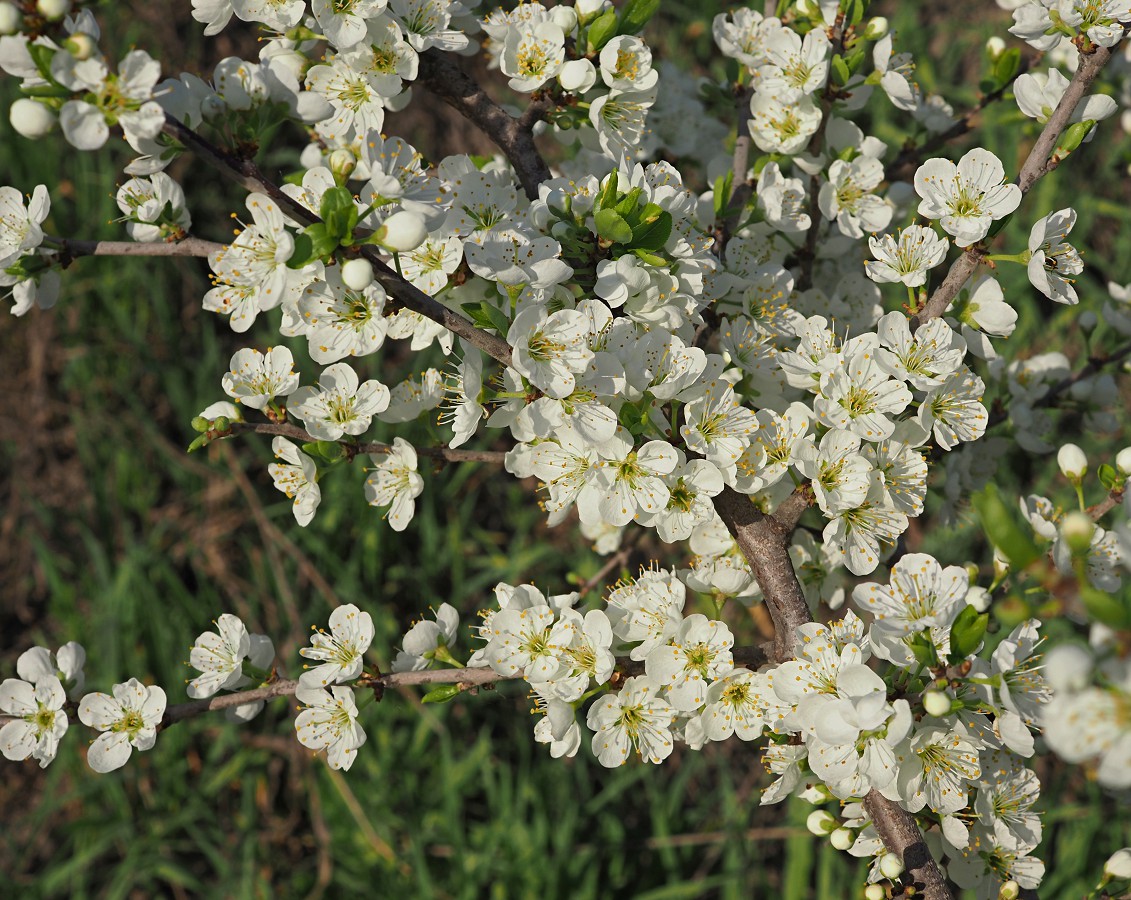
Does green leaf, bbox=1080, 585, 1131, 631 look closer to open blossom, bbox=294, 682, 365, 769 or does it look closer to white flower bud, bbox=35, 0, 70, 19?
open blossom, bbox=294, 682, 365, 769

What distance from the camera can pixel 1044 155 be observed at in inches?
66.0

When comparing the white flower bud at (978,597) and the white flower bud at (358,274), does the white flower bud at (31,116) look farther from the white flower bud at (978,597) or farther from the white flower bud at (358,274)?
the white flower bud at (978,597)

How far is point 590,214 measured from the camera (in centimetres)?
159

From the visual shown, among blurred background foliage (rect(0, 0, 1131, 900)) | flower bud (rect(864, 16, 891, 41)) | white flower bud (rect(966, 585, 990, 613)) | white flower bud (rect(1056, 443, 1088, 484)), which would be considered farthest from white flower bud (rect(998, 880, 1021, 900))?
flower bud (rect(864, 16, 891, 41))

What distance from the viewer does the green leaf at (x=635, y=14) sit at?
1.79 meters

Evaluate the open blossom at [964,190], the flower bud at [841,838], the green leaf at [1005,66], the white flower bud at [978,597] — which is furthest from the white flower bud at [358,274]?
the green leaf at [1005,66]

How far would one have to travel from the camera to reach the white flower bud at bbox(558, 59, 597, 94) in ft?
5.67

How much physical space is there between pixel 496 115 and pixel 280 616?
90.4 inches

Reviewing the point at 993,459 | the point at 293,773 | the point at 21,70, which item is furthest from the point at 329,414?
the point at 293,773

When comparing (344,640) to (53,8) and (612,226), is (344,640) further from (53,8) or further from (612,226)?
(53,8)

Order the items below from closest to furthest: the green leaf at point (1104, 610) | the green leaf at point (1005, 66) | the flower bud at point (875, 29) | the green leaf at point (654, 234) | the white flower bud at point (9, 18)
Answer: the green leaf at point (1104, 610) → the white flower bud at point (9, 18) → the green leaf at point (654, 234) → the flower bud at point (875, 29) → the green leaf at point (1005, 66)

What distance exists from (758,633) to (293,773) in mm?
1808

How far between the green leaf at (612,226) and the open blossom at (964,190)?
54cm

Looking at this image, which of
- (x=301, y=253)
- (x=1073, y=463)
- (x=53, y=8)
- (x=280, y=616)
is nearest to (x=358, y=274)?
(x=301, y=253)
